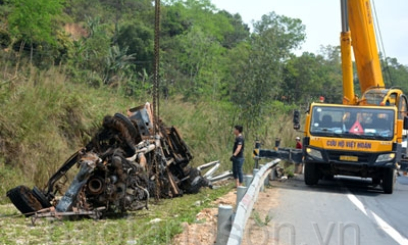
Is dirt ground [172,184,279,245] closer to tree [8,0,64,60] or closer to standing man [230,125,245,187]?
standing man [230,125,245,187]

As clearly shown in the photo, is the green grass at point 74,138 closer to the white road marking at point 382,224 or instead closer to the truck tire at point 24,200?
the truck tire at point 24,200

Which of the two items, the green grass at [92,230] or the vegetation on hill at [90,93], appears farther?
the vegetation on hill at [90,93]

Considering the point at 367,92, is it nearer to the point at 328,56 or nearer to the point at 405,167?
the point at 405,167

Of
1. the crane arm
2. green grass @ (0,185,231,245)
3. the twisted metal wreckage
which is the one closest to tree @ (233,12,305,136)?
the crane arm

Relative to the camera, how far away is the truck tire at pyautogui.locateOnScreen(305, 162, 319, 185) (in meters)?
16.1

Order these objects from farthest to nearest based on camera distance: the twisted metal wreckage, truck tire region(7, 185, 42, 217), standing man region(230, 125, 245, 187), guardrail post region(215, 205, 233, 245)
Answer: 1. standing man region(230, 125, 245, 187)
2. the twisted metal wreckage
3. truck tire region(7, 185, 42, 217)
4. guardrail post region(215, 205, 233, 245)

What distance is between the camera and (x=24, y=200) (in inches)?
384

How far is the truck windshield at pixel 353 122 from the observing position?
15.1m

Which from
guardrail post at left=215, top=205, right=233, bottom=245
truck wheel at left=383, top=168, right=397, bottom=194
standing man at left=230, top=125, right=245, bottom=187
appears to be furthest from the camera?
truck wheel at left=383, top=168, right=397, bottom=194

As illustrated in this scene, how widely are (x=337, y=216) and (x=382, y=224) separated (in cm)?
98

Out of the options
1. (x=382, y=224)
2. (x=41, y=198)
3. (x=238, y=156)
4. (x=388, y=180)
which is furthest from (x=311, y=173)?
(x=41, y=198)

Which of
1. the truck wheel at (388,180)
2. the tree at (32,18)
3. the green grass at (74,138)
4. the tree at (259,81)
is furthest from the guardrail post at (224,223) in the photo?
the tree at (32,18)

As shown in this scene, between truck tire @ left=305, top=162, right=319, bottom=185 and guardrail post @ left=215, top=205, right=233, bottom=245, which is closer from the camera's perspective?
guardrail post @ left=215, top=205, right=233, bottom=245

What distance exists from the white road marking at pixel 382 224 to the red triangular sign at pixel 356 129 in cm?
246
